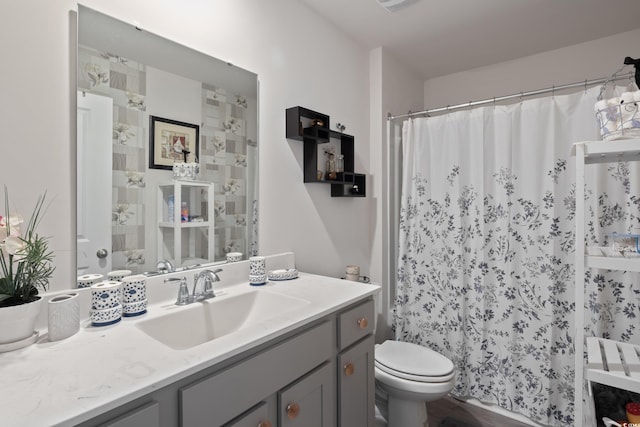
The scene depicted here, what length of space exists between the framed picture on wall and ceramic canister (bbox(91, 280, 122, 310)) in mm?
455

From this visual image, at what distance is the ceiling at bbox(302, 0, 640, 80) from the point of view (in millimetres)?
1929

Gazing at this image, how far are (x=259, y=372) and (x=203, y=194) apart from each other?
80cm

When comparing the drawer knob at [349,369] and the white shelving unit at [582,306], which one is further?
the drawer knob at [349,369]

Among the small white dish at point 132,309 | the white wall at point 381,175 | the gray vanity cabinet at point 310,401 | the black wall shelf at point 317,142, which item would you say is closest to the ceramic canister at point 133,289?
the small white dish at point 132,309

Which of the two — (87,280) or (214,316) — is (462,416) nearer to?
(214,316)

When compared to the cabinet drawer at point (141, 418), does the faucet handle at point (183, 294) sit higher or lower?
higher

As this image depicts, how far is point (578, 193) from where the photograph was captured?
4.01ft

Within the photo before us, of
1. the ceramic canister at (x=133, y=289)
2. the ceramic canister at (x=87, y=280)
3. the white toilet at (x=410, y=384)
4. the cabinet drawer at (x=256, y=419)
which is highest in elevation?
the ceramic canister at (x=87, y=280)

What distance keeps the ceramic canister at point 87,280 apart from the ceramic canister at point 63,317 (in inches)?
4.7

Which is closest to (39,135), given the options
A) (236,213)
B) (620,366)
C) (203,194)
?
(203,194)

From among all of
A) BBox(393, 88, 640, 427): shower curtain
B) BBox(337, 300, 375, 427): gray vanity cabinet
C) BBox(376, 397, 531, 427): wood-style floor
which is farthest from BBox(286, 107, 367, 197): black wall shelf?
BBox(376, 397, 531, 427): wood-style floor

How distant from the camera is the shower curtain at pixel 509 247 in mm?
1775

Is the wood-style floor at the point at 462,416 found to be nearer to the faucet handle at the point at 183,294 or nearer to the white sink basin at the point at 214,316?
the white sink basin at the point at 214,316

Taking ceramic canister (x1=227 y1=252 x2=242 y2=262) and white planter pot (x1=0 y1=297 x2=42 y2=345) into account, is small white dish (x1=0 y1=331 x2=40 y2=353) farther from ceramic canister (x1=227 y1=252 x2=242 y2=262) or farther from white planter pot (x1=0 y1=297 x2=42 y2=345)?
ceramic canister (x1=227 y1=252 x2=242 y2=262)
